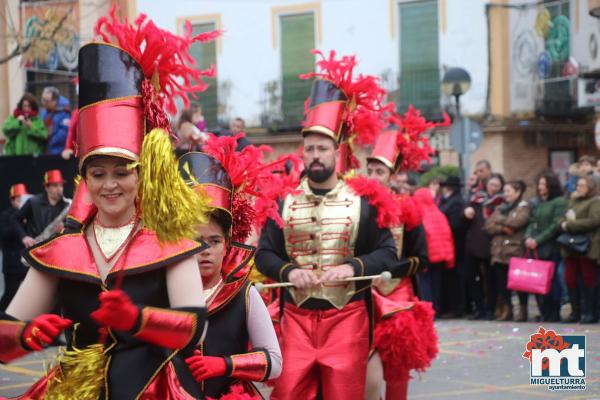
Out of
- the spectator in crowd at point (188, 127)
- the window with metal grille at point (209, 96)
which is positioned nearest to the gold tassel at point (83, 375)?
the spectator in crowd at point (188, 127)

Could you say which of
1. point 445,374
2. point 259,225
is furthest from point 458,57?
point 259,225

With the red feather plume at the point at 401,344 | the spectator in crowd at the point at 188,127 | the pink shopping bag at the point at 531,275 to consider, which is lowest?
the pink shopping bag at the point at 531,275

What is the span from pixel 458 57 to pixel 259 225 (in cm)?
2316

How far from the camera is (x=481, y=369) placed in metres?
10.3

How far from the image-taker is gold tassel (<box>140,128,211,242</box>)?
394cm

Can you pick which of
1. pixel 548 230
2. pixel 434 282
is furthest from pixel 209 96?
pixel 548 230

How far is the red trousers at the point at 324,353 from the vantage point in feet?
21.6

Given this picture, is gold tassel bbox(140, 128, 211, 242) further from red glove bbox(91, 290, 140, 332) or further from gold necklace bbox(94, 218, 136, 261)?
red glove bbox(91, 290, 140, 332)

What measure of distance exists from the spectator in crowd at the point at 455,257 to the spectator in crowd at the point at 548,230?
1.39 m

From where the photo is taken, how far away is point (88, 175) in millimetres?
4043

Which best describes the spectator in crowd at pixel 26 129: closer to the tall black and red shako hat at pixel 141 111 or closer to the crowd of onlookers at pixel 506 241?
the crowd of onlookers at pixel 506 241

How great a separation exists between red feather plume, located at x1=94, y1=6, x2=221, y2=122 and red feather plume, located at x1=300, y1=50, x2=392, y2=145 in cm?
310

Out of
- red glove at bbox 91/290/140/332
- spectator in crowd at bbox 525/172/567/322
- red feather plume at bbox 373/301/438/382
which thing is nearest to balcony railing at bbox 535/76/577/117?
spectator in crowd at bbox 525/172/567/322

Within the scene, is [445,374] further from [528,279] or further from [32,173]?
[32,173]
